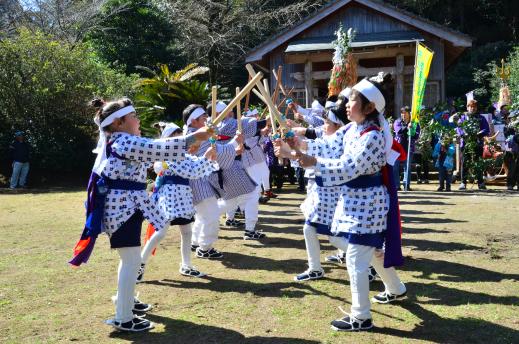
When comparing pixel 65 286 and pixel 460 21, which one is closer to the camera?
pixel 65 286

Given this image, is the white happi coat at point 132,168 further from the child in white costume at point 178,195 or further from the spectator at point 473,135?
the spectator at point 473,135

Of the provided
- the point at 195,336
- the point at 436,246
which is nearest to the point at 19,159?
the point at 436,246

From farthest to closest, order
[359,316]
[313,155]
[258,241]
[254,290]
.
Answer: [258,241], [254,290], [313,155], [359,316]

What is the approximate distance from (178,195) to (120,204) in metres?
1.53

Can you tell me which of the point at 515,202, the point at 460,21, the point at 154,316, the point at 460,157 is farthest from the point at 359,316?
the point at 460,21

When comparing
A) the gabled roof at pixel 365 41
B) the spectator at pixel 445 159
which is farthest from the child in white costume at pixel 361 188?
the gabled roof at pixel 365 41

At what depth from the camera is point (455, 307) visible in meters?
4.62

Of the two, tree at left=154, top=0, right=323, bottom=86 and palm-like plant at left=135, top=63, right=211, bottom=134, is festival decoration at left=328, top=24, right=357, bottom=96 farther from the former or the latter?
tree at left=154, top=0, right=323, bottom=86

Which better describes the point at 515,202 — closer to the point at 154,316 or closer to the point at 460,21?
the point at 154,316

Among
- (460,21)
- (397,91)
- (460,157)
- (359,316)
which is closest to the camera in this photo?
(359,316)

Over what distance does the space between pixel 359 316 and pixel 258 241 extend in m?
3.73

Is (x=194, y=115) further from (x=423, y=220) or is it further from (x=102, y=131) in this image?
(x=423, y=220)

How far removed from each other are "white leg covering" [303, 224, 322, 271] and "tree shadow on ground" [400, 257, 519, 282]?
111cm

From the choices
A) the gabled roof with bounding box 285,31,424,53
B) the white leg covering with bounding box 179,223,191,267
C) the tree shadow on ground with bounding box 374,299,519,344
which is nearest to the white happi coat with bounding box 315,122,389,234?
the tree shadow on ground with bounding box 374,299,519,344
